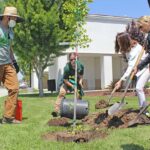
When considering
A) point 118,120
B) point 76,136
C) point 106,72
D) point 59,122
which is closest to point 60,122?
point 59,122

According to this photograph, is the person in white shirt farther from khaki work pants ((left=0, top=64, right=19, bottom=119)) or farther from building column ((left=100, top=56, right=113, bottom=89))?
building column ((left=100, top=56, right=113, bottom=89))

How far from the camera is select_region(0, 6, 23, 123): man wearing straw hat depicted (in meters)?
9.02

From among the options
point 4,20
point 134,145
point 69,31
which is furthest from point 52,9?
point 134,145

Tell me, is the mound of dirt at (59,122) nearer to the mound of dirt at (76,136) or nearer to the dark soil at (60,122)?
the dark soil at (60,122)

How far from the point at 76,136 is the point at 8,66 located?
9.71ft

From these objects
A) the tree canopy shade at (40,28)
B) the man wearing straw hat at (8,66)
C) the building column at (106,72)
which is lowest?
the building column at (106,72)

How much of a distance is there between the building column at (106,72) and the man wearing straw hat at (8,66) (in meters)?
28.4

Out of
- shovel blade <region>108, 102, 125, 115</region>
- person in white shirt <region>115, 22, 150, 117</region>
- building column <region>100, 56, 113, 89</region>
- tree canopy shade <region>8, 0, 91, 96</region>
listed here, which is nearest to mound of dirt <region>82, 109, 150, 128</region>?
shovel blade <region>108, 102, 125, 115</region>

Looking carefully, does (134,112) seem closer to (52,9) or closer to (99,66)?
(52,9)

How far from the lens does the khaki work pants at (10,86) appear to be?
353 inches

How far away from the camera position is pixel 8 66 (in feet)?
30.0

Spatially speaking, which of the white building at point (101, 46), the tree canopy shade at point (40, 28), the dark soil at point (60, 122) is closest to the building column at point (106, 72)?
the white building at point (101, 46)

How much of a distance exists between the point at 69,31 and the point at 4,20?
14.7 metres

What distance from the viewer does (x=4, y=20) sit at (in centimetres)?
920
